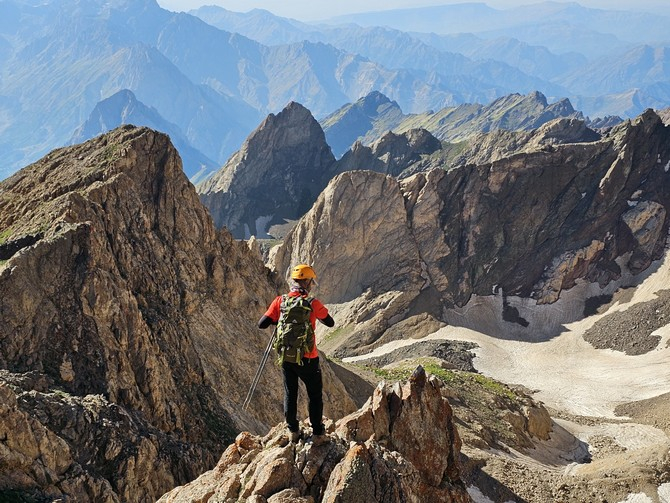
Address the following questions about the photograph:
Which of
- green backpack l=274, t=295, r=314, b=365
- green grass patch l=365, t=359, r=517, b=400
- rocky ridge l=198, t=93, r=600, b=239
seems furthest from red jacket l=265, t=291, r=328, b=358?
rocky ridge l=198, t=93, r=600, b=239

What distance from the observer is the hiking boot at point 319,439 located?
53.7ft

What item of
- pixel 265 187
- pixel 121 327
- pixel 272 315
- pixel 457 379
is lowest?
pixel 457 379

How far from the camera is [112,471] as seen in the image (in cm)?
2142

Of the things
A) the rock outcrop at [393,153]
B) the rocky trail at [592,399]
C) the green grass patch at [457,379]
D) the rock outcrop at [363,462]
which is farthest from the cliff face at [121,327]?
the rock outcrop at [393,153]

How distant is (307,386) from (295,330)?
68.9 inches

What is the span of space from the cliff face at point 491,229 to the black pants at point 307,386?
273 ft

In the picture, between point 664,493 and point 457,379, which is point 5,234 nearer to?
point 664,493

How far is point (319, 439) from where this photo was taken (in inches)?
647

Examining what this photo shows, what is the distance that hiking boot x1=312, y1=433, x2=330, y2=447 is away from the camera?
16.4m

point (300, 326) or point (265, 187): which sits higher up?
point (265, 187)

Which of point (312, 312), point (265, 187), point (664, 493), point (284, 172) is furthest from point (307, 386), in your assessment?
point (284, 172)

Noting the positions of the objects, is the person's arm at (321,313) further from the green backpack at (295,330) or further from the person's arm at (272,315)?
the person's arm at (272,315)

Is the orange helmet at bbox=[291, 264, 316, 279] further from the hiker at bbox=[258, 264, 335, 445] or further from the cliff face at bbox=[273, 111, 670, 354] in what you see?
the cliff face at bbox=[273, 111, 670, 354]

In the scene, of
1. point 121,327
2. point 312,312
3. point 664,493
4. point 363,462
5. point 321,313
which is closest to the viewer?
point 321,313
